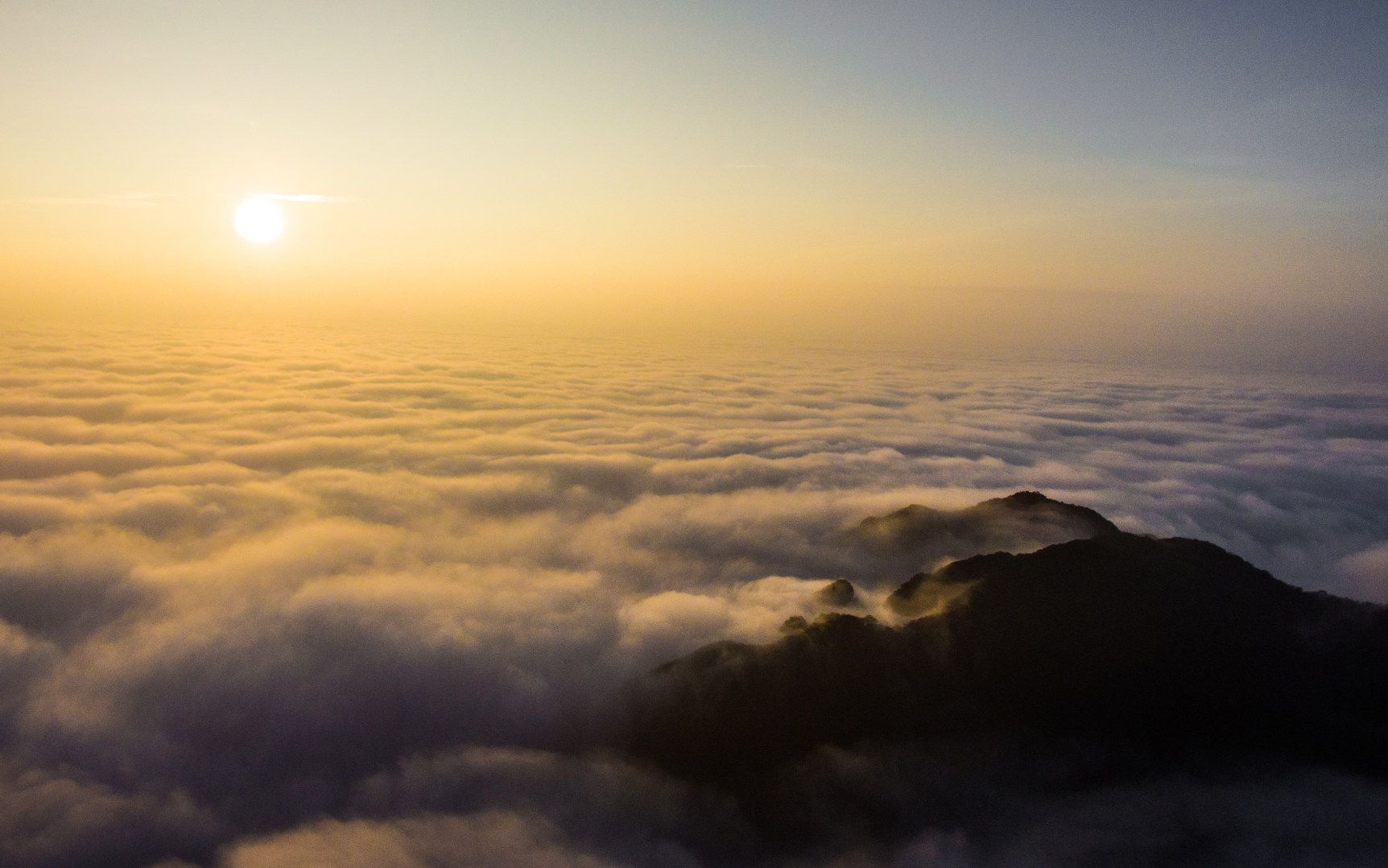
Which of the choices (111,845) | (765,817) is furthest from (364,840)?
(765,817)

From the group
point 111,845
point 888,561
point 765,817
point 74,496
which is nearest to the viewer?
point 111,845

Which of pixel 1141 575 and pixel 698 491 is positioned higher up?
pixel 1141 575

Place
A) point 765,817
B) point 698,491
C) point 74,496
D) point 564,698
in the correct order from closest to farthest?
point 765,817 < point 564,698 < point 74,496 < point 698,491

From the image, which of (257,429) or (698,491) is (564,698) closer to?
(698,491)

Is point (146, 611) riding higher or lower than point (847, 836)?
higher

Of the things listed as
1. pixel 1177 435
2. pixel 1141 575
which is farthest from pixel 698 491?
pixel 1177 435

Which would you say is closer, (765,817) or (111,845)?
(111,845)

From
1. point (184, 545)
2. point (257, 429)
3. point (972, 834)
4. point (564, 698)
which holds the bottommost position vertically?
point (972, 834)

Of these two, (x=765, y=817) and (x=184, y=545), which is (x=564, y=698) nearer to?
(x=765, y=817)

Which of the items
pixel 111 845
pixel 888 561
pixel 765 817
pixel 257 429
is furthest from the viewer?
pixel 257 429
